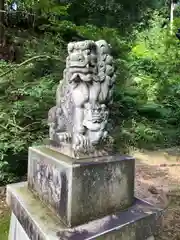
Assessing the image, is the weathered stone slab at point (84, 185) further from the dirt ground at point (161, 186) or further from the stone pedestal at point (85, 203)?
the dirt ground at point (161, 186)

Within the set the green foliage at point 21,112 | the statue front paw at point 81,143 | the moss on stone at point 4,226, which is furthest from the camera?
the green foliage at point 21,112

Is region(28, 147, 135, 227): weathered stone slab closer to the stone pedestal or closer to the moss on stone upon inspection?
the stone pedestal

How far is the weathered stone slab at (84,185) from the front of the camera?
1312 millimetres

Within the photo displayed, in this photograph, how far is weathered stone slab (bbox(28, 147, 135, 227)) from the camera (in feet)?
4.31

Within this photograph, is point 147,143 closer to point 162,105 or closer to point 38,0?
point 162,105

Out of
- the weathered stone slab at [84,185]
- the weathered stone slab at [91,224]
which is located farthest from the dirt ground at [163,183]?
the weathered stone slab at [84,185]

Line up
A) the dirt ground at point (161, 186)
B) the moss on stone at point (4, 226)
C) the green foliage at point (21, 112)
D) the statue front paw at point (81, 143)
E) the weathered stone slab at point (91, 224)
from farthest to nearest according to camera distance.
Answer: the green foliage at point (21, 112) < the dirt ground at point (161, 186) < the moss on stone at point (4, 226) < the statue front paw at point (81, 143) < the weathered stone slab at point (91, 224)

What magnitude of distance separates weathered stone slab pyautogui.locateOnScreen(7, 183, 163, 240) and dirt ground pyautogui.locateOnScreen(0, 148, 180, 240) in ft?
2.94

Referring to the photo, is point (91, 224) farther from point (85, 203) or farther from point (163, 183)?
point (163, 183)

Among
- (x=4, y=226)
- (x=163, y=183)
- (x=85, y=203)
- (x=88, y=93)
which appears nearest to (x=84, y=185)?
(x=85, y=203)

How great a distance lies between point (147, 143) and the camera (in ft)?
17.3

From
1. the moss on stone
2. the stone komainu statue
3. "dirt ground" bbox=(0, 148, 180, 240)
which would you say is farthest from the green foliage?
the stone komainu statue

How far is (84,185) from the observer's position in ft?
4.41

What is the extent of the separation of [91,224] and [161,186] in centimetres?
231
